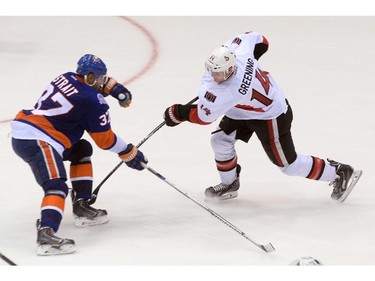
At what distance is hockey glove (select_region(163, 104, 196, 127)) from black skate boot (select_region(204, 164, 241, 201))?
0.56 m

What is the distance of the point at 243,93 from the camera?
17.3 ft

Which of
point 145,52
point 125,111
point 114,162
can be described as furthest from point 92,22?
point 114,162

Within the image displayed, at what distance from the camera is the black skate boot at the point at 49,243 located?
5023mm

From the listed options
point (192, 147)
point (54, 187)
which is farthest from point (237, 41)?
point (54, 187)

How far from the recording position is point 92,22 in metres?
8.88

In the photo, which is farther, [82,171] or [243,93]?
[82,171]

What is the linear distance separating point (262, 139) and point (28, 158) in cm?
129

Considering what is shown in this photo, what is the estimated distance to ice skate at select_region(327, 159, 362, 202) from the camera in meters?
5.73

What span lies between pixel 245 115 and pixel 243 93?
9.7 inches

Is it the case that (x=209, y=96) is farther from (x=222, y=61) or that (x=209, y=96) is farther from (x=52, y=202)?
(x=52, y=202)

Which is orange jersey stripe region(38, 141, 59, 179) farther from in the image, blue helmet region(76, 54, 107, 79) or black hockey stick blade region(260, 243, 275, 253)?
black hockey stick blade region(260, 243, 275, 253)

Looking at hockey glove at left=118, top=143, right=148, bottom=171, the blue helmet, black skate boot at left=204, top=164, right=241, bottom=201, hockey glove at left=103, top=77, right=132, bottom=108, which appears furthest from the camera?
black skate boot at left=204, top=164, right=241, bottom=201

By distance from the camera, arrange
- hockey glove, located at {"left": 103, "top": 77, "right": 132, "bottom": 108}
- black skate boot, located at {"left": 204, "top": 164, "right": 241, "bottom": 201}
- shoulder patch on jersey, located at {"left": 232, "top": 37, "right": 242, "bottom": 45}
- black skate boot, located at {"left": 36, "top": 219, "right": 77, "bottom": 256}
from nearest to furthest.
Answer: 1. black skate boot, located at {"left": 36, "top": 219, "right": 77, "bottom": 256}
2. hockey glove, located at {"left": 103, "top": 77, "right": 132, "bottom": 108}
3. shoulder patch on jersey, located at {"left": 232, "top": 37, "right": 242, "bottom": 45}
4. black skate boot, located at {"left": 204, "top": 164, "right": 241, "bottom": 201}

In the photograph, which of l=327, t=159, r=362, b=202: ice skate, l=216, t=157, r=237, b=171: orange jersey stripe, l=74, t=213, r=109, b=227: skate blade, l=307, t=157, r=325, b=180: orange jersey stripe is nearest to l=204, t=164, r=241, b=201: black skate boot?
l=216, t=157, r=237, b=171: orange jersey stripe
